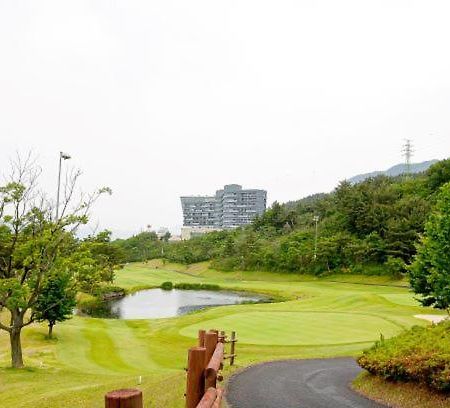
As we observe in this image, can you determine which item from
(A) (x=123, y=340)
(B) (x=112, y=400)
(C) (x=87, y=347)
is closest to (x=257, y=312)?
(A) (x=123, y=340)

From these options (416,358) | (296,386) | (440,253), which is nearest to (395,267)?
(440,253)

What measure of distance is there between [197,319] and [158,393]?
22889mm

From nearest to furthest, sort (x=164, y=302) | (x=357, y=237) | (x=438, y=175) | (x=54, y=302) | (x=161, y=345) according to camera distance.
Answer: (x=161, y=345) → (x=54, y=302) → (x=164, y=302) → (x=357, y=237) → (x=438, y=175)

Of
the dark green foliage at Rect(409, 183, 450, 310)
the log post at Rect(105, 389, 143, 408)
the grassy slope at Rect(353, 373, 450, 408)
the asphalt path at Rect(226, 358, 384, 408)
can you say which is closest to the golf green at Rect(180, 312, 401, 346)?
the dark green foliage at Rect(409, 183, 450, 310)

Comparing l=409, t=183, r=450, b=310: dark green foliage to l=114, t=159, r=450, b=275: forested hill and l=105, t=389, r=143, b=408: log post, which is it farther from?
l=114, t=159, r=450, b=275: forested hill

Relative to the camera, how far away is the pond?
189ft

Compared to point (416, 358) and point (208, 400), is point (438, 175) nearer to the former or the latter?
point (416, 358)

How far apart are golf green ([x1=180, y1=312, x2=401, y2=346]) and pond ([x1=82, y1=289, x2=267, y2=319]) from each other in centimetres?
2120

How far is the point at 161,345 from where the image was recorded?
30172mm

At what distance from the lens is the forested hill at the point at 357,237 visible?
79.9m

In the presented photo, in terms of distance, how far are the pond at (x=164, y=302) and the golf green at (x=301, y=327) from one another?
2120 centimetres

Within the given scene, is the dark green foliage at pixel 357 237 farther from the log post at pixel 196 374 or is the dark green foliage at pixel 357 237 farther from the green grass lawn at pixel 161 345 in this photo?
the log post at pixel 196 374

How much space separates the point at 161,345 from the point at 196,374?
2548 centimetres

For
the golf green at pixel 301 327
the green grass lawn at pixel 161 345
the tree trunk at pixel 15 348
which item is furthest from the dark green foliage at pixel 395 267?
the tree trunk at pixel 15 348
